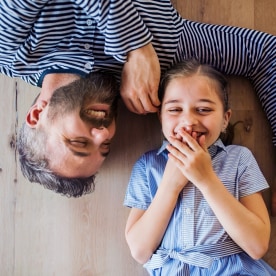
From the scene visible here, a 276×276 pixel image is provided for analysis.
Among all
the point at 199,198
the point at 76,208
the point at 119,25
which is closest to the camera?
the point at 119,25

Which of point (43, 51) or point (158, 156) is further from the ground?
point (43, 51)

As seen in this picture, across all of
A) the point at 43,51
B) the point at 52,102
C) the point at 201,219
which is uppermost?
the point at 43,51

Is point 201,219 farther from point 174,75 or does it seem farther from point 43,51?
point 43,51

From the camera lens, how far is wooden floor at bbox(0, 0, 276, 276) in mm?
1164

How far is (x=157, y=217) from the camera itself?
3.20 feet

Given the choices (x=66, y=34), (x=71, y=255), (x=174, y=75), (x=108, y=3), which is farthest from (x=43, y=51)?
(x=71, y=255)

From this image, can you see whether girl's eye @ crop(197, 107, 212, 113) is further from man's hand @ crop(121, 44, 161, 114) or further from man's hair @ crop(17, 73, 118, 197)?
man's hair @ crop(17, 73, 118, 197)

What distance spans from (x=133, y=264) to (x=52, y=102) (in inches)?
20.9

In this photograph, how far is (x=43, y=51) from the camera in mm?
954

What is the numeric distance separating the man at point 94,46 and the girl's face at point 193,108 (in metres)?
0.05

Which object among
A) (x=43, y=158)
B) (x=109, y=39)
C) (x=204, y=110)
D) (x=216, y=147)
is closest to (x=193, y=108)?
(x=204, y=110)

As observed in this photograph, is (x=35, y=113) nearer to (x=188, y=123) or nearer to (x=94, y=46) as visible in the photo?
(x=94, y=46)

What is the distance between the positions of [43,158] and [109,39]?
31 centimetres

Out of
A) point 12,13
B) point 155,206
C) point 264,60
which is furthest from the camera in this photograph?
point 264,60
